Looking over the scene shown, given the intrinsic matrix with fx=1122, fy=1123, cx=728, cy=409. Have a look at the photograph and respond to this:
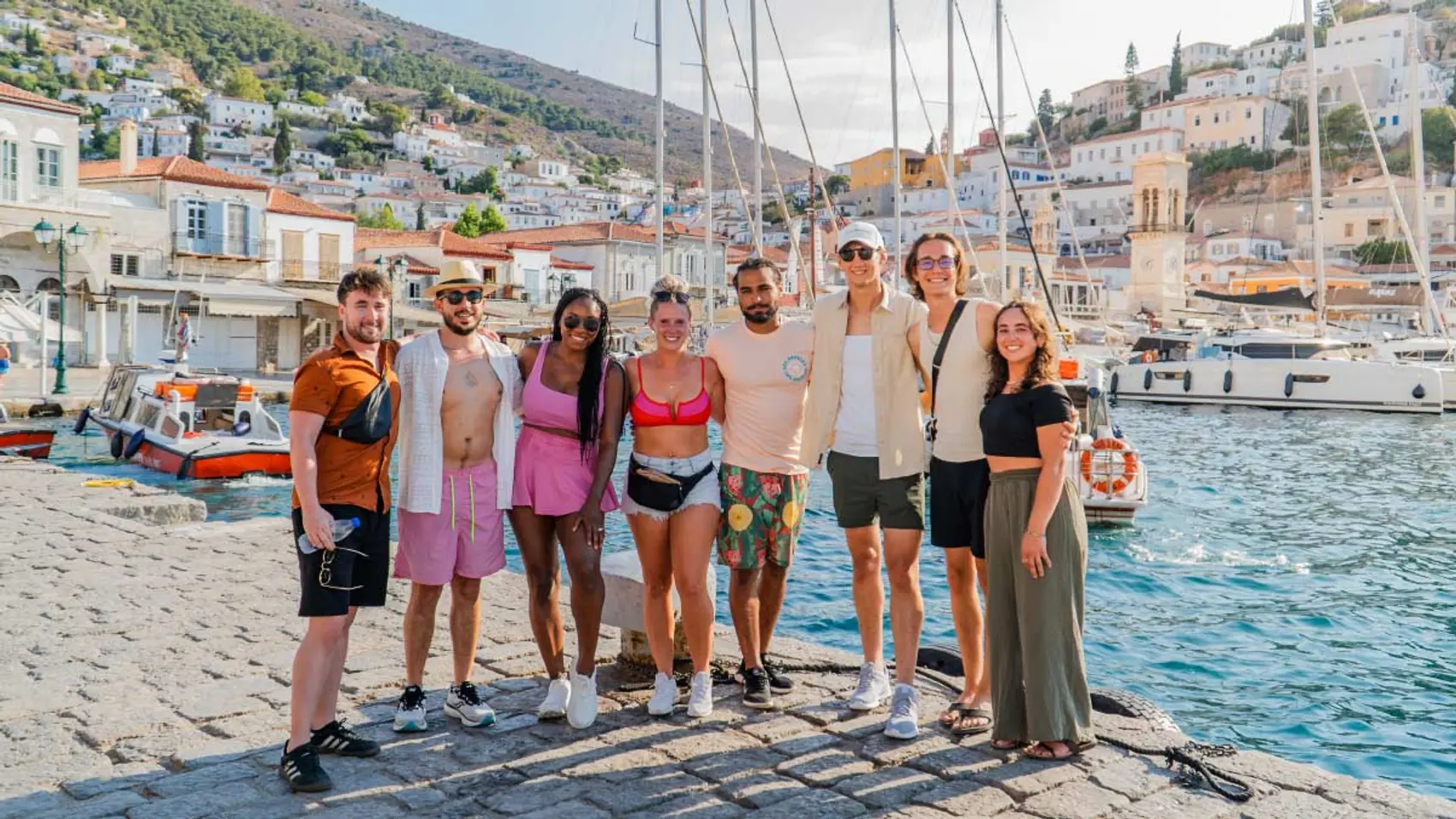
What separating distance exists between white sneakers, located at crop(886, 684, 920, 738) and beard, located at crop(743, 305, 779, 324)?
172 centimetres

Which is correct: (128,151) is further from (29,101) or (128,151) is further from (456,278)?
(456,278)

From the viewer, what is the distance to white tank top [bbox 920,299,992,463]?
482cm

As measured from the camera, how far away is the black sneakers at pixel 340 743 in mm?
4418

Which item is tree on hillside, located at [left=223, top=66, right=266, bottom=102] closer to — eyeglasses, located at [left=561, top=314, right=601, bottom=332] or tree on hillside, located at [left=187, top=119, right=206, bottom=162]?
tree on hillside, located at [left=187, top=119, right=206, bottom=162]

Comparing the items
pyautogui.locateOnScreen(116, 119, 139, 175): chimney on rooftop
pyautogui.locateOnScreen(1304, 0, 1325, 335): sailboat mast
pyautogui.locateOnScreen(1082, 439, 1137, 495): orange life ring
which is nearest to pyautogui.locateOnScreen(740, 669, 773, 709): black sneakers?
pyautogui.locateOnScreen(1082, 439, 1137, 495): orange life ring

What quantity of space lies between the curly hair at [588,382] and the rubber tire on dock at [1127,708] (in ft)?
8.93

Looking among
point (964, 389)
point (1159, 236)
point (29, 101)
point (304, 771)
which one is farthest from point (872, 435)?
point (1159, 236)

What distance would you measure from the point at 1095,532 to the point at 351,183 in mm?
122341

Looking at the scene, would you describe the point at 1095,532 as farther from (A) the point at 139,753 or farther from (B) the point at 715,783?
(A) the point at 139,753

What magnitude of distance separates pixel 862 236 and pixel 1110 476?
10.8 m

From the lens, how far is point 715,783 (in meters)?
Answer: 4.23

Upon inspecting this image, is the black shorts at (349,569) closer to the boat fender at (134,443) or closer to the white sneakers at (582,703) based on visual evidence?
the white sneakers at (582,703)

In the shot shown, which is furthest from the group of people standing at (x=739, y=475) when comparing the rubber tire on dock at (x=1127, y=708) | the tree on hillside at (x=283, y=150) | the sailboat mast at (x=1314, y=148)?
the tree on hillside at (x=283, y=150)

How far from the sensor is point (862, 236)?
5.07 meters
